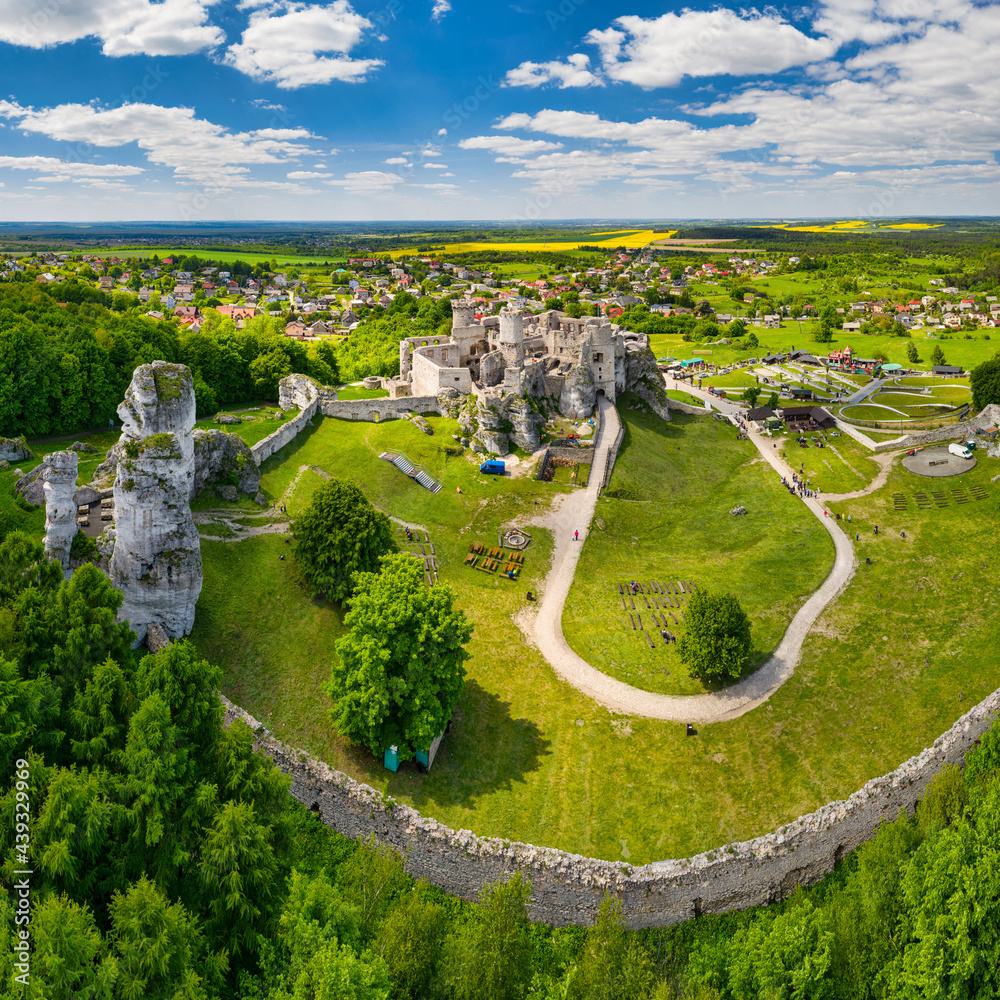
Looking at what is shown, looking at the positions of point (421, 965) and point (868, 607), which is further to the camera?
point (868, 607)

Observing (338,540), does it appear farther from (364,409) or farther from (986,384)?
(986,384)

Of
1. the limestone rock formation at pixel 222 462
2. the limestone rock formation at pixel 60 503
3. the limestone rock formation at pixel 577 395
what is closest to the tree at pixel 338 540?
the limestone rock formation at pixel 222 462

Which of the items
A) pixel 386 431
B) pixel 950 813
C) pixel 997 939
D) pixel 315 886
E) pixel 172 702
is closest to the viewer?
pixel 315 886

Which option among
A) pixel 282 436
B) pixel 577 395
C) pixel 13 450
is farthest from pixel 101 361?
pixel 577 395

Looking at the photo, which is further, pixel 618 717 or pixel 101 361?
pixel 101 361

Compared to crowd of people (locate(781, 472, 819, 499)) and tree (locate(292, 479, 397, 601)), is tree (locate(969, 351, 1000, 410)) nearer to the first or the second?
crowd of people (locate(781, 472, 819, 499))

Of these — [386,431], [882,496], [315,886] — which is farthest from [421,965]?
[882,496]

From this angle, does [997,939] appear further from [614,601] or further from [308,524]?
[308,524]
